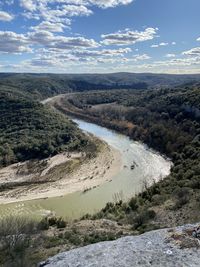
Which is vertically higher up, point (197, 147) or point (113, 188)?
point (197, 147)

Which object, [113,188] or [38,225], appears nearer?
[38,225]

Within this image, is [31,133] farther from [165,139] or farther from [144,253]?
[144,253]

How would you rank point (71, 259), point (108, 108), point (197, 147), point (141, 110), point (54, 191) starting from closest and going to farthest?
point (71, 259)
point (54, 191)
point (197, 147)
point (141, 110)
point (108, 108)

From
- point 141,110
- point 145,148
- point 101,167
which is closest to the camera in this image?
point 101,167

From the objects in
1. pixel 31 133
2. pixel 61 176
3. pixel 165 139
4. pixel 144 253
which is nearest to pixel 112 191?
pixel 61 176

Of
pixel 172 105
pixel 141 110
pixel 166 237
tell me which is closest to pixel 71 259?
pixel 166 237

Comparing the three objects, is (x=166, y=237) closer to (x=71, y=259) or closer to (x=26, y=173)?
(x=71, y=259)

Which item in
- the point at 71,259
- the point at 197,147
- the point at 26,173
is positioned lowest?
A: the point at 26,173

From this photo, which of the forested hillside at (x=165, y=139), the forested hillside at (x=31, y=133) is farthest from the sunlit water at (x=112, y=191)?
the forested hillside at (x=31, y=133)
